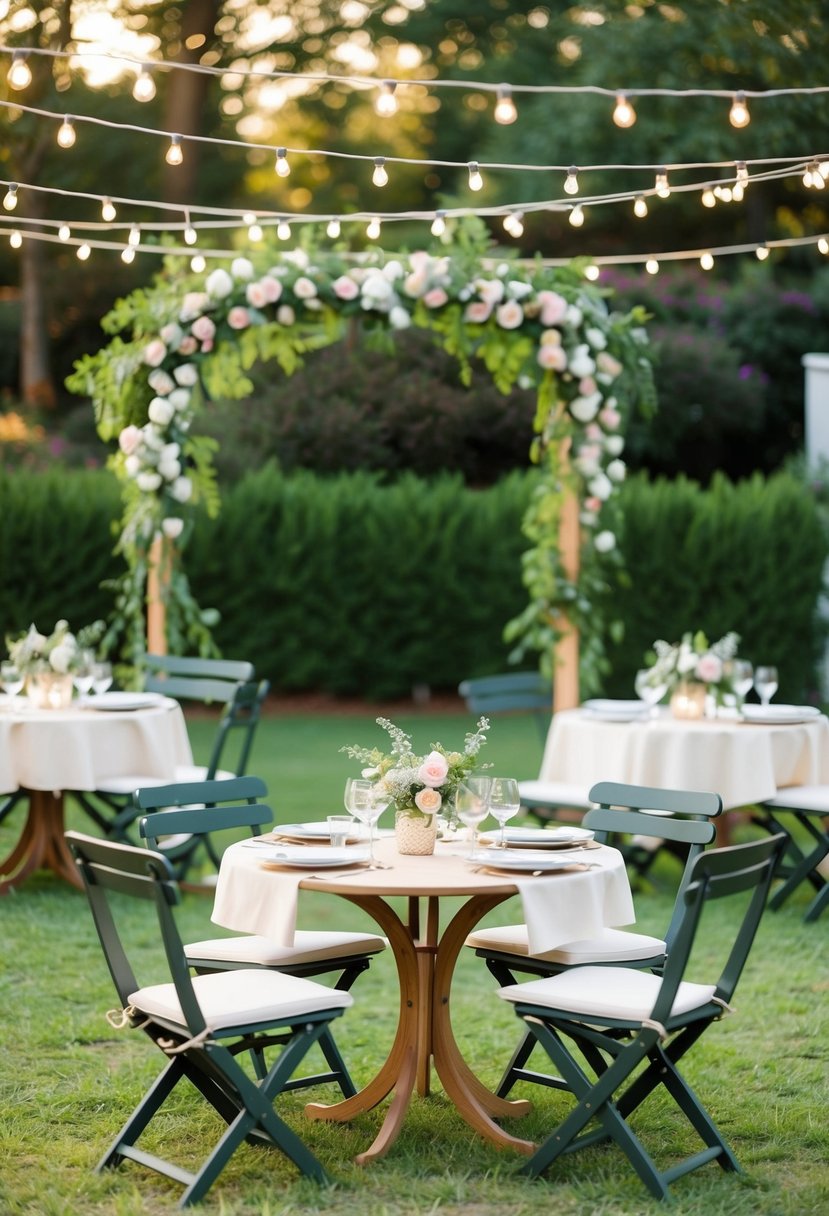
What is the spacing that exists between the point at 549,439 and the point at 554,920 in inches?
193

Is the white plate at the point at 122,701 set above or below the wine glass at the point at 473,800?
below

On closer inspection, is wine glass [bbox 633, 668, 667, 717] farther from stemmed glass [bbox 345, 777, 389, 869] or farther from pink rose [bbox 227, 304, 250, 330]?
stemmed glass [bbox 345, 777, 389, 869]

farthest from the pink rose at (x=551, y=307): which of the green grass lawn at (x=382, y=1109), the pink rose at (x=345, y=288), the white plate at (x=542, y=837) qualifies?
the white plate at (x=542, y=837)

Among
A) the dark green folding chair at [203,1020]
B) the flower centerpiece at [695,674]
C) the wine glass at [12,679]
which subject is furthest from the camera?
the wine glass at [12,679]

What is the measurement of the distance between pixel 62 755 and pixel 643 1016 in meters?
3.97

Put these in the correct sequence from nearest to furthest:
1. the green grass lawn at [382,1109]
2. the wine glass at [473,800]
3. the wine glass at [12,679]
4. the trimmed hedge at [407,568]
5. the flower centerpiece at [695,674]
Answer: the green grass lawn at [382,1109] < the wine glass at [473,800] < the flower centerpiece at [695,674] < the wine glass at [12,679] < the trimmed hedge at [407,568]

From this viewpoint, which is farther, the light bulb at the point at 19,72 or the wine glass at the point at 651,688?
the wine glass at the point at 651,688

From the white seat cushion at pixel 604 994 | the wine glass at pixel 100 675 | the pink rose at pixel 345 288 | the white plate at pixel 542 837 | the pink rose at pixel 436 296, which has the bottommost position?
the white seat cushion at pixel 604 994

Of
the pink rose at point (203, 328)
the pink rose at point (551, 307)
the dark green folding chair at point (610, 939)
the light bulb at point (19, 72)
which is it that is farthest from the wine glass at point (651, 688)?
the light bulb at point (19, 72)

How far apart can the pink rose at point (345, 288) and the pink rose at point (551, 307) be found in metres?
0.97

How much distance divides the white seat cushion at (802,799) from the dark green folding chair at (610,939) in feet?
8.55

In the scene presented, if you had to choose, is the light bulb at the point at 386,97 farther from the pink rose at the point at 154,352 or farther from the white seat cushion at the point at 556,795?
the pink rose at the point at 154,352

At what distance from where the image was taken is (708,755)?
7.29 m

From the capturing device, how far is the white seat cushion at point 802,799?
23.7ft
